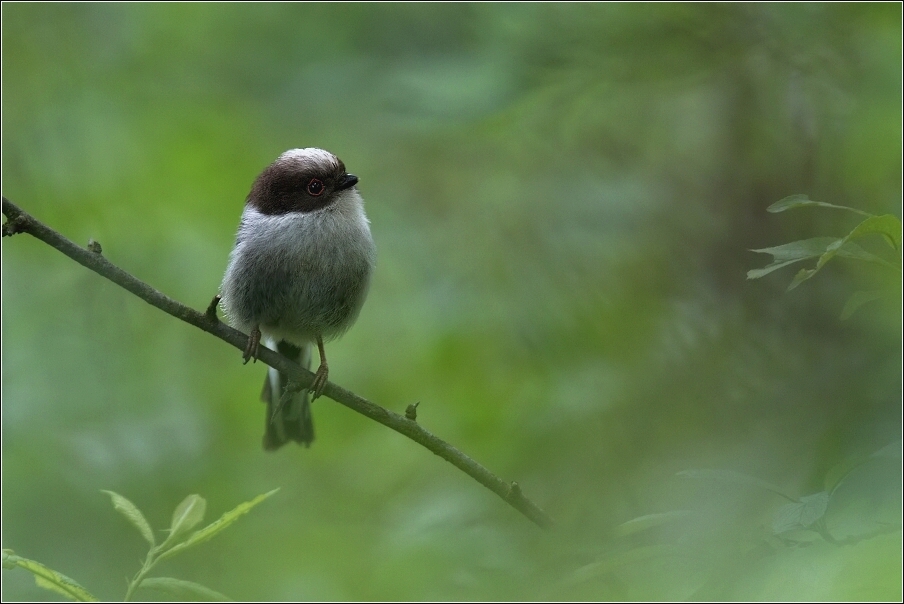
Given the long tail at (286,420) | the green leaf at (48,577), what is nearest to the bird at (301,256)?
the long tail at (286,420)

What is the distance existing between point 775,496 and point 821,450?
0.13 metres

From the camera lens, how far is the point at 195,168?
5762mm

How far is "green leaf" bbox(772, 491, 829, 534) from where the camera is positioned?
145 cm

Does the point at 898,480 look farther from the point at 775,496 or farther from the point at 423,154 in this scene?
the point at 423,154

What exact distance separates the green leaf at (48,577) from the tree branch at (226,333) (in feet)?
2.92

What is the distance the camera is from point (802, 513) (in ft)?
4.86

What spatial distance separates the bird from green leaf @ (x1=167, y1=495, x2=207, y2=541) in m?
2.00

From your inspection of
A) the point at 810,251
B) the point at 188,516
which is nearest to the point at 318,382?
the point at 188,516

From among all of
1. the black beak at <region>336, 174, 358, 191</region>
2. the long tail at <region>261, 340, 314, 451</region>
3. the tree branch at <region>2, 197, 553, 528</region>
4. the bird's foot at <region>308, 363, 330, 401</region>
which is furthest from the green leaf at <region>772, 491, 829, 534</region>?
the long tail at <region>261, 340, 314, 451</region>

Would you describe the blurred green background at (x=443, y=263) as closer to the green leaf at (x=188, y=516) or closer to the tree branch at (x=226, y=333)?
the tree branch at (x=226, y=333)

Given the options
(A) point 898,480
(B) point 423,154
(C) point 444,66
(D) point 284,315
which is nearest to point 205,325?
(D) point 284,315

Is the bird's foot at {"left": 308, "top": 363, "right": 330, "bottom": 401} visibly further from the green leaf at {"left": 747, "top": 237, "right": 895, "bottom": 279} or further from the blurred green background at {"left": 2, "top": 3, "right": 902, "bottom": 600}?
the green leaf at {"left": 747, "top": 237, "right": 895, "bottom": 279}

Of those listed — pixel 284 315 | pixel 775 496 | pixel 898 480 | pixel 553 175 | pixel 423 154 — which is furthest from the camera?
pixel 423 154

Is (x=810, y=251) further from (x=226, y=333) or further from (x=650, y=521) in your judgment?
(x=226, y=333)
